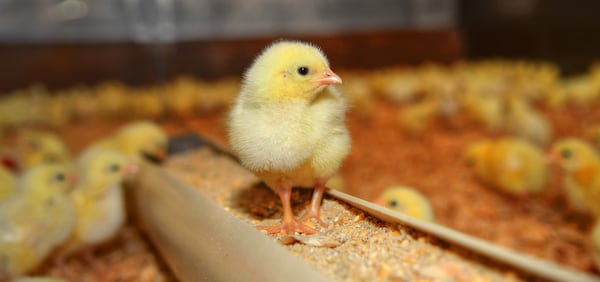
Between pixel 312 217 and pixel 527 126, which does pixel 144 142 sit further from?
pixel 527 126

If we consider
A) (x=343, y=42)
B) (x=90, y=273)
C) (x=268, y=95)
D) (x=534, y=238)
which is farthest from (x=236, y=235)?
(x=343, y=42)

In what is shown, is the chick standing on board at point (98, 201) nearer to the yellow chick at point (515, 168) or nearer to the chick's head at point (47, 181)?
the chick's head at point (47, 181)

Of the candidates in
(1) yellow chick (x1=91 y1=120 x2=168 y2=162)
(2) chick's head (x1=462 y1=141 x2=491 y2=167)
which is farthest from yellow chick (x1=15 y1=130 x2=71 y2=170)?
(2) chick's head (x1=462 y1=141 x2=491 y2=167)

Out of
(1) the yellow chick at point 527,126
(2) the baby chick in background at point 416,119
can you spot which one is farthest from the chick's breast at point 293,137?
(2) the baby chick in background at point 416,119

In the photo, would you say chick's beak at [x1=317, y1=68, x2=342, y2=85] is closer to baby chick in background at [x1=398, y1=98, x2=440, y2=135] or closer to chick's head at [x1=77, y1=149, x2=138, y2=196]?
chick's head at [x1=77, y1=149, x2=138, y2=196]

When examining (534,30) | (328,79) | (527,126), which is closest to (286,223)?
(328,79)

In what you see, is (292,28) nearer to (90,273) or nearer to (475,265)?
(90,273)

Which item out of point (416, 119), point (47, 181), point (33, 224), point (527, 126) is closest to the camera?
point (33, 224)

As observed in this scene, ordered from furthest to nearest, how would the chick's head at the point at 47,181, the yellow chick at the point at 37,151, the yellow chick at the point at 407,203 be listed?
1. the yellow chick at the point at 37,151
2. the chick's head at the point at 47,181
3. the yellow chick at the point at 407,203
